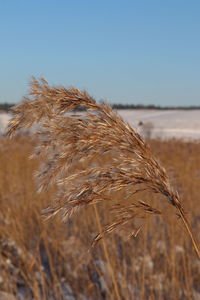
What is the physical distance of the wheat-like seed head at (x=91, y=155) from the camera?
3.27 feet

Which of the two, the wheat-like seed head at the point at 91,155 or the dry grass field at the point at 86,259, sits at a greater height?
the wheat-like seed head at the point at 91,155

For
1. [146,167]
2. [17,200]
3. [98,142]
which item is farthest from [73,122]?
[17,200]

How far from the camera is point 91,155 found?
1006 mm

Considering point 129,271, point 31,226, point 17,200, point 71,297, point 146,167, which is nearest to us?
point 146,167

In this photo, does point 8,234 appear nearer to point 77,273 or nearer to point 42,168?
point 77,273

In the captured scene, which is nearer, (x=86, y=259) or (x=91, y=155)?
(x=91, y=155)

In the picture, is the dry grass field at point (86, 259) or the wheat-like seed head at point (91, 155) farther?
the dry grass field at point (86, 259)

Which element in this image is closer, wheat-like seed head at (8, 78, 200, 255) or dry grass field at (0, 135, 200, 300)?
wheat-like seed head at (8, 78, 200, 255)

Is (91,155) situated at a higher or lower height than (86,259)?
higher

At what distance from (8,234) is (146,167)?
2.45 metres

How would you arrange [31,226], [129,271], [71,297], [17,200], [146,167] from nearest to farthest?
[146,167], [71,297], [129,271], [31,226], [17,200]

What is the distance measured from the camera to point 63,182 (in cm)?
103

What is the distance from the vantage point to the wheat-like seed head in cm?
100

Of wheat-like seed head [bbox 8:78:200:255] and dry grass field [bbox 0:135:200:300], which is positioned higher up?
wheat-like seed head [bbox 8:78:200:255]
